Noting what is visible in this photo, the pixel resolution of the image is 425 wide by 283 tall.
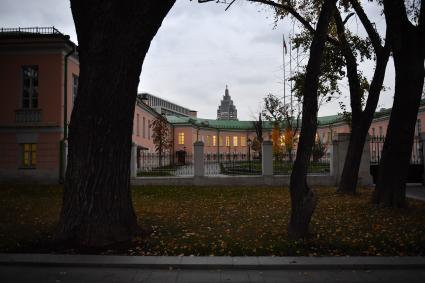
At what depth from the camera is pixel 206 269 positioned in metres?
6.27

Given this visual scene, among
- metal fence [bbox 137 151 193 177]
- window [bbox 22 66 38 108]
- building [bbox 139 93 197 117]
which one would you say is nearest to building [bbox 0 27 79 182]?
window [bbox 22 66 38 108]

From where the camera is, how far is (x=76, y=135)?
7.39 meters

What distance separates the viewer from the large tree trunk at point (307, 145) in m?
7.66

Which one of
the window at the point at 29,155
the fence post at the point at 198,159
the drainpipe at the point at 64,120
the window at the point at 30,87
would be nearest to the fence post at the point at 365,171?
the fence post at the point at 198,159

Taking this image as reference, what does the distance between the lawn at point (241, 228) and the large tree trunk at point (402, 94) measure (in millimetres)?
823

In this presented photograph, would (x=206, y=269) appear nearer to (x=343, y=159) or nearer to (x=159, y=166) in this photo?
(x=343, y=159)

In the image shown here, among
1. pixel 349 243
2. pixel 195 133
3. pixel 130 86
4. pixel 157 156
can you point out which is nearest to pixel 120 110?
pixel 130 86

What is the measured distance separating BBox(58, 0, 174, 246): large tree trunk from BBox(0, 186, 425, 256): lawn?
545 millimetres

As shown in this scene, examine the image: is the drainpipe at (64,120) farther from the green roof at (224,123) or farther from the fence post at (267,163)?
→ the green roof at (224,123)

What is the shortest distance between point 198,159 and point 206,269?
553 inches

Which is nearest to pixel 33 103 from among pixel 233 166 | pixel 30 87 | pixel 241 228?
pixel 30 87

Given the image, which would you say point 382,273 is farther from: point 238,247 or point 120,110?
point 120,110

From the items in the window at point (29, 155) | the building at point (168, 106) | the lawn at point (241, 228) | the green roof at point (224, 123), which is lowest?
the lawn at point (241, 228)

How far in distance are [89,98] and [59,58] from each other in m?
17.5
